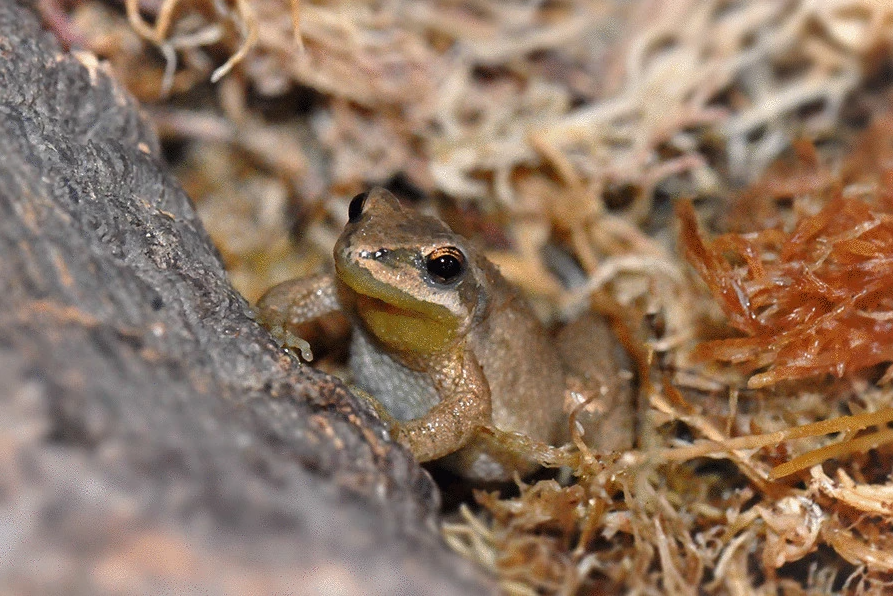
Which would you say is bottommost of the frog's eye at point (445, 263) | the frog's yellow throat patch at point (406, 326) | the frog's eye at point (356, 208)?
the frog's yellow throat patch at point (406, 326)

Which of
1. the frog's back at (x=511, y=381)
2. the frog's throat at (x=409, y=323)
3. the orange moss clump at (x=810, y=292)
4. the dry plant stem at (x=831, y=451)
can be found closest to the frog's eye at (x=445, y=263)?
the frog's throat at (x=409, y=323)

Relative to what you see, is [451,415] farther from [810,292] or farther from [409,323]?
[810,292]

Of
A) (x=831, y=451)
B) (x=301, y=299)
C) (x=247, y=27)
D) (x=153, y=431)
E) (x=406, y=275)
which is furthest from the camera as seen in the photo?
(x=247, y=27)

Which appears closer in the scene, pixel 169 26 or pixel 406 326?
pixel 406 326

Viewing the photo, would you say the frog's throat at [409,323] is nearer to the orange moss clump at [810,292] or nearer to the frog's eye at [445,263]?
the frog's eye at [445,263]

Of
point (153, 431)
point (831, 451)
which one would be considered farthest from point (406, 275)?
point (831, 451)

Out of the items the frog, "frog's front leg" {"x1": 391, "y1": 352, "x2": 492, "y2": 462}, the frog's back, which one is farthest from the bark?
the frog's back

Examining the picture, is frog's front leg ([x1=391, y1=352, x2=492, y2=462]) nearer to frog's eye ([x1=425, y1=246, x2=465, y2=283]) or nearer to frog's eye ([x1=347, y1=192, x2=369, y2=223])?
frog's eye ([x1=425, y1=246, x2=465, y2=283])
